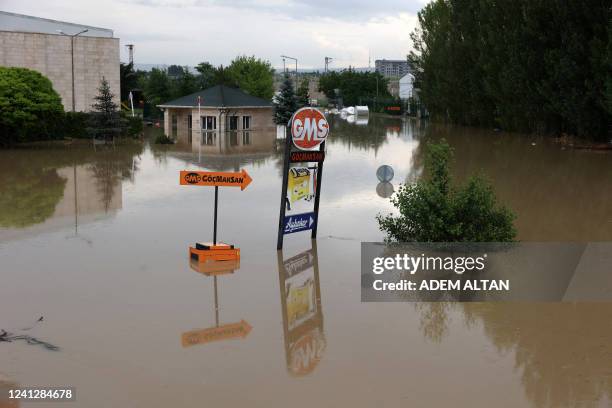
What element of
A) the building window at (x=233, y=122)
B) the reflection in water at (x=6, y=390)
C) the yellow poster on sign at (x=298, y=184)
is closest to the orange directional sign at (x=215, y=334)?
the reflection in water at (x=6, y=390)

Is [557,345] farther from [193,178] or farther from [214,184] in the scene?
[193,178]

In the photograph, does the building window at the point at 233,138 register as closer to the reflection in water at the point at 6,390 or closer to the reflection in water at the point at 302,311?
the reflection in water at the point at 302,311

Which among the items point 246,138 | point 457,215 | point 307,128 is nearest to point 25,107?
point 246,138

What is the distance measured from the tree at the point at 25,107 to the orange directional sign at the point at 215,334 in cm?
3068

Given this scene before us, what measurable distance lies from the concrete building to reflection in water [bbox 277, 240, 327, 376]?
130 ft

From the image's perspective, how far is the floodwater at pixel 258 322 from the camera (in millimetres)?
8734

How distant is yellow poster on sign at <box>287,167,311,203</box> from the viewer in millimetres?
15914

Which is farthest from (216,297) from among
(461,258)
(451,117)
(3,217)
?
(451,117)

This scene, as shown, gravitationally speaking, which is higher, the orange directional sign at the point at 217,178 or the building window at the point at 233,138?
the building window at the point at 233,138

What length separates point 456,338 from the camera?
10.4 meters

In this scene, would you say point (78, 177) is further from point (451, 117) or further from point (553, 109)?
point (451, 117)

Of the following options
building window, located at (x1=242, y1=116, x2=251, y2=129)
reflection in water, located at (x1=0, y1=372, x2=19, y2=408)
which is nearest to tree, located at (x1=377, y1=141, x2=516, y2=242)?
reflection in water, located at (x1=0, y1=372, x2=19, y2=408)

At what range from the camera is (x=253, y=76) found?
281 feet

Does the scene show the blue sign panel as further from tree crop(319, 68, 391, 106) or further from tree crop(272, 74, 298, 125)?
tree crop(319, 68, 391, 106)
